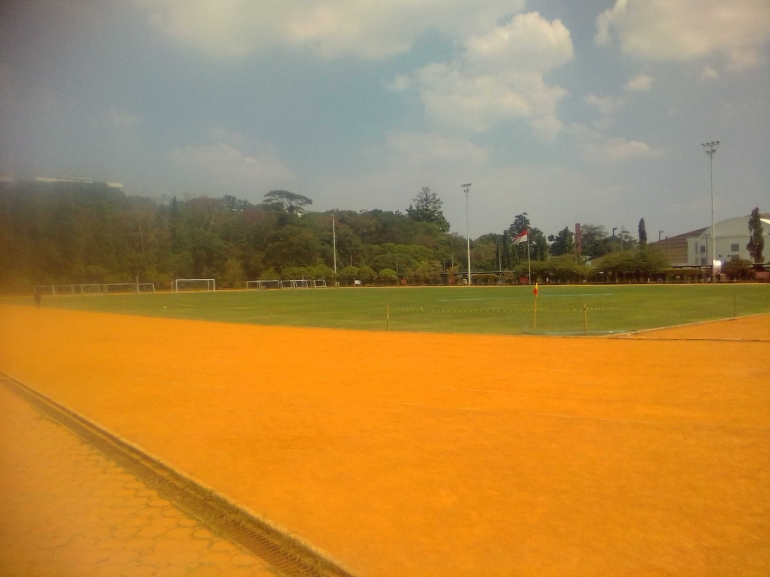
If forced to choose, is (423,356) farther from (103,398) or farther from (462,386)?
(103,398)

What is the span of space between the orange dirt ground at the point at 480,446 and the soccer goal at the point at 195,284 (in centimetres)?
6595

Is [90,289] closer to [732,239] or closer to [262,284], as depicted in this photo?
[262,284]

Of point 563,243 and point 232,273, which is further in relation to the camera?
point 563,243

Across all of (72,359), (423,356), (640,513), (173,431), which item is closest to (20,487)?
(173,431)

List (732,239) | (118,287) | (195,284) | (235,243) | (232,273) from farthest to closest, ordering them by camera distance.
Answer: (235,243) → (232,273) → (195,284) → (732,239) → (118,287)

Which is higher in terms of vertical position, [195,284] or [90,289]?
[195,284]

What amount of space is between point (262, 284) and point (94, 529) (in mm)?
84160

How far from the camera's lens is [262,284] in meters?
87.7

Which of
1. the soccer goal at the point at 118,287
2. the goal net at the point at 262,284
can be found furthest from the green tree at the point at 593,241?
the soccer goal at the point at 118,287

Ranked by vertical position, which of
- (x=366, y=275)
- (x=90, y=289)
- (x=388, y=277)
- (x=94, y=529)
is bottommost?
(x=94, y=529)

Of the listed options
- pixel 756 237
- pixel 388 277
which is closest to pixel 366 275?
pixel 388 277

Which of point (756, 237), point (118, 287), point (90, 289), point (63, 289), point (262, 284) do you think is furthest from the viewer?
point (262, 284)

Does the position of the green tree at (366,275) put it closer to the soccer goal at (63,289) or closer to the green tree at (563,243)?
the green tree at (563,243)

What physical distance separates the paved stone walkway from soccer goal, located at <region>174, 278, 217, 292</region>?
Result: 247ft
